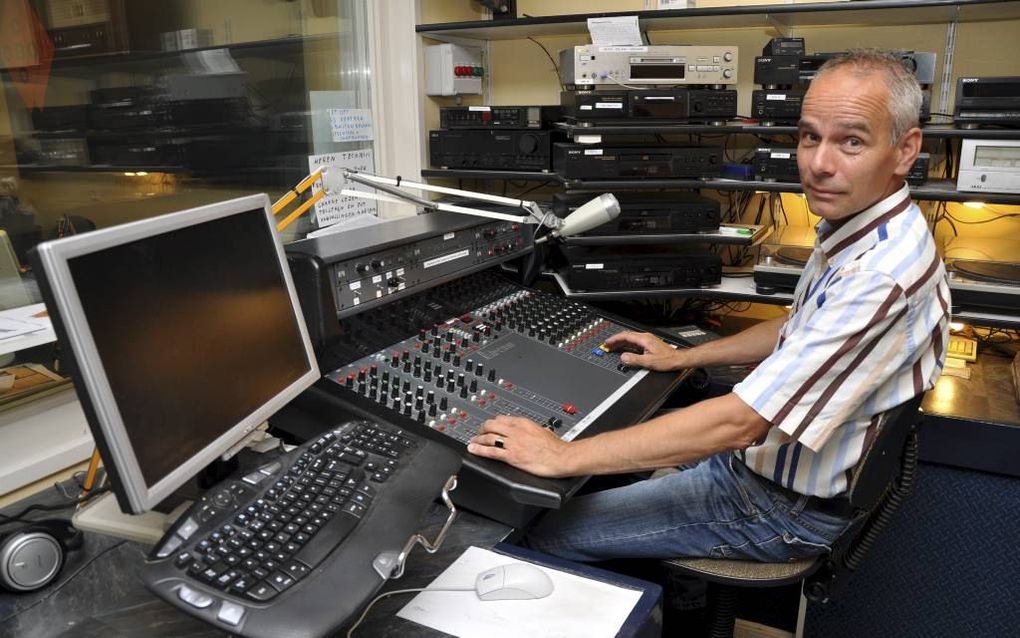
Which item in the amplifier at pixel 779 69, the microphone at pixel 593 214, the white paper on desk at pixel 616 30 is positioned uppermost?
the white paper on desk at pixel 616 30

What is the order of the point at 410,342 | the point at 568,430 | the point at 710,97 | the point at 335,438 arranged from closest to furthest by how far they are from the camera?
1. the point at 335,438
2. the point at 568,430
3. the point at 410,342
4. the point at 710,97

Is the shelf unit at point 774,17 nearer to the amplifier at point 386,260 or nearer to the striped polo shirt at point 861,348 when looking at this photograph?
the amplifier at point 386,260

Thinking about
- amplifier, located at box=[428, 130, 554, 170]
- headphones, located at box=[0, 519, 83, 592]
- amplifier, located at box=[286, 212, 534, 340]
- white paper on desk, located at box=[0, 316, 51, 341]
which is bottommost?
headphones, located at box=[0, 519, 83, 592]

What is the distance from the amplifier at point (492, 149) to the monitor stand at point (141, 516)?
1505 millimetres

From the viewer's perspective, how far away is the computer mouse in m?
1.04

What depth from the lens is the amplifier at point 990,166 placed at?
76.0 inches

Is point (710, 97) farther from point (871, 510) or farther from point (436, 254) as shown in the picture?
point (871, 510)

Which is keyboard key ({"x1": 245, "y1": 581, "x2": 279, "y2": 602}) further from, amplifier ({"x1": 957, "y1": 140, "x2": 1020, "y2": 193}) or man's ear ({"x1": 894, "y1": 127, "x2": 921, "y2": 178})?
amplifier ({"x1": 957, "y1": 140, "x2": 1020, "y2": 193})

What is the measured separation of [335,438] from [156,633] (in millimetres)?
337

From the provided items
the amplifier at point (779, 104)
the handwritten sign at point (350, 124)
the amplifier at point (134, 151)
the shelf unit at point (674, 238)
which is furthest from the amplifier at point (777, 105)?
the amplifier at point (134, 151)

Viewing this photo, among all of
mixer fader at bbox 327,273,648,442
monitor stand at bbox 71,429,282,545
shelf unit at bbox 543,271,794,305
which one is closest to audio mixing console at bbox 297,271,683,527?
mixer fader at bbox 327,273,648,442

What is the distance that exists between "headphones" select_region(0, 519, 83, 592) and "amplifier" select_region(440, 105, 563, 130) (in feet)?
5.65

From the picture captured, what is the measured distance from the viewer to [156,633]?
3.21 ft

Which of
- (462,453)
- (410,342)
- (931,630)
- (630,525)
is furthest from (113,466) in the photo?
(931,630)
